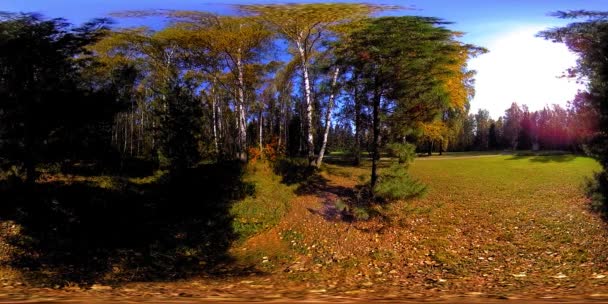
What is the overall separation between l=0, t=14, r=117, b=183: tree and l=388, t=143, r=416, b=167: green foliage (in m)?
7.70

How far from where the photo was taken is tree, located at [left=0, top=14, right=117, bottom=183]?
8781 mm

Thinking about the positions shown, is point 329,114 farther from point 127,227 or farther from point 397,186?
point 127,227

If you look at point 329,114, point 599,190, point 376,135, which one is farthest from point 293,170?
point 599,190

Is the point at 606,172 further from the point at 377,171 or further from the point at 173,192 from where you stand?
the point at 173,192

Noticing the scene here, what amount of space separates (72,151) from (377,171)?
26.5 feet

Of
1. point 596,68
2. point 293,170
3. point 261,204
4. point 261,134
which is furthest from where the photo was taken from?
point 261,134

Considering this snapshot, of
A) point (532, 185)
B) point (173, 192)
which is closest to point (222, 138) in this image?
point (173, 192)

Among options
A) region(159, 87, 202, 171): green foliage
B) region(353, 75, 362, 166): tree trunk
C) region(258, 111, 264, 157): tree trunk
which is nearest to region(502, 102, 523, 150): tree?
region(353, 75, 362, 166): tree trunk

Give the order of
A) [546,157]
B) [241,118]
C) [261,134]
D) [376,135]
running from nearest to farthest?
[546,157]
[376,135]
[241,118]
[261,134]

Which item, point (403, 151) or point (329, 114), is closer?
point (403, 151)

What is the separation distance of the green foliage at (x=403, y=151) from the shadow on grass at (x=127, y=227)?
4.73 meters

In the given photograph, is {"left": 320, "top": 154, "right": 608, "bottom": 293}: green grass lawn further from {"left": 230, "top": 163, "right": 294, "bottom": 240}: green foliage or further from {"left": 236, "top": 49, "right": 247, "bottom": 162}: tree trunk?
{"left": 236, "top": 49, "right": 247, "bottom": 162}: tree trunk

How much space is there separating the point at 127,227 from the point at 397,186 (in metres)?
7.43

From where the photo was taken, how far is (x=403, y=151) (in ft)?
34.9
